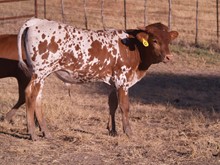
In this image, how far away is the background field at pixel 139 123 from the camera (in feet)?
26.7

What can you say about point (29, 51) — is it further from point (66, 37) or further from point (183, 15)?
point (183, 15)

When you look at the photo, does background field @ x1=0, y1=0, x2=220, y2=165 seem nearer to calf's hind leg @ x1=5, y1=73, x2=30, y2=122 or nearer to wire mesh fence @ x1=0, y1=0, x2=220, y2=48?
calf's hind leg @ x1=5, y1=73, x2=30, y2=122

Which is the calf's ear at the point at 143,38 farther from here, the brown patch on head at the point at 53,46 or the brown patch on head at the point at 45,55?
the brown patch on head at the point at 45,55

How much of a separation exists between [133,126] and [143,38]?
161cm

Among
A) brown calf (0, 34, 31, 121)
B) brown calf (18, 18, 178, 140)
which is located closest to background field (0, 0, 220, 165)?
brown calf (18, 18, 178, 140)

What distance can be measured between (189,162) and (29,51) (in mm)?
2604

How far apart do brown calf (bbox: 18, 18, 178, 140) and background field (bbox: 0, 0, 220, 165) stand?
483mm

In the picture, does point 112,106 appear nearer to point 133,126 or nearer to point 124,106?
point 124,106

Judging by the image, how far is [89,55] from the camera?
9.16m

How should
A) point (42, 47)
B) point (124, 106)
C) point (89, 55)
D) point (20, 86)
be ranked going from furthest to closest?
point (20, 86)
point (124, 106)
point (89, 55)
point (42, 47)

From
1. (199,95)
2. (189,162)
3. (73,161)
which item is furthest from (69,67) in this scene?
(199,95)

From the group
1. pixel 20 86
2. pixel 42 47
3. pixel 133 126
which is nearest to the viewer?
pixel 42 47

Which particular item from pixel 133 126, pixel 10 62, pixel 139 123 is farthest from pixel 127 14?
pixel 133 126

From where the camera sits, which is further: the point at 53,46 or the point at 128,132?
the point at 128,132
